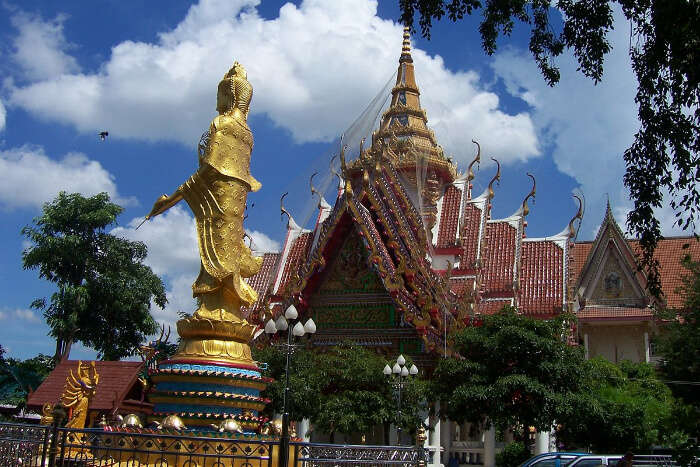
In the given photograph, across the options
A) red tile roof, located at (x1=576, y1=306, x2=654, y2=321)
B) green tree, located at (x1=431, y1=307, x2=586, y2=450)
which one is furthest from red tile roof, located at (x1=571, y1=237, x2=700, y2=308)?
green tree, located at (x1=431, y1=307, x2=586, y2=450)

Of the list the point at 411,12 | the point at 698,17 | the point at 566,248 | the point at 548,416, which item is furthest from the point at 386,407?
the point at 698,17

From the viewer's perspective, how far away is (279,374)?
21141mm

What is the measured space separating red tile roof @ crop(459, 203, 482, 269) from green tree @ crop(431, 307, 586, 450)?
279 inches

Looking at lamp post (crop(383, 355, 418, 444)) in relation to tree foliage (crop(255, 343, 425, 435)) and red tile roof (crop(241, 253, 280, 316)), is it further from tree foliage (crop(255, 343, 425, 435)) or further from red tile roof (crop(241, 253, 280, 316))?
red tile roof (crop(241, 253, 280, 316))

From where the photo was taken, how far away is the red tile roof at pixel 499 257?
2512 centimetres

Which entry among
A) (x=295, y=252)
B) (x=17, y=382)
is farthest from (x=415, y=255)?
(x=17, y=382)

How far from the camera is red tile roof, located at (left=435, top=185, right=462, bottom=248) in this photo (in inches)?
1042

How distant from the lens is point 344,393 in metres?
19.6

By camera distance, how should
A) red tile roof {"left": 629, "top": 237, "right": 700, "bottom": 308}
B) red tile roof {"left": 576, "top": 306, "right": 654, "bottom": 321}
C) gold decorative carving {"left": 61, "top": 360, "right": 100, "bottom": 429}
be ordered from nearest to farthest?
1. gold decorative carving {"left": 61, "top": 360, "right": 100, "bottom": 429}
2. red tile roof {"left": 576, "top": 306, "right": 654, "bottom": 321}
3. red tile roof {"left": 629, "top": 237, "right": 700, "bottom": 308}

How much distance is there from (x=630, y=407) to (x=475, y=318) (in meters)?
4.26

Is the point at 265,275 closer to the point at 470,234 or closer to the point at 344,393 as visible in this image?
the point at 470,234

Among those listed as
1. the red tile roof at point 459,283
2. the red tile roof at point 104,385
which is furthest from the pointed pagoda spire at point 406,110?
the red tile roof at point 104,385

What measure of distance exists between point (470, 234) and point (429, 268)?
5.20 m

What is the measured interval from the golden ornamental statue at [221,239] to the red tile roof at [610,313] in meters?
14.6
